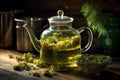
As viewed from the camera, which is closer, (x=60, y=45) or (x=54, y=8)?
(x=60, y=45)

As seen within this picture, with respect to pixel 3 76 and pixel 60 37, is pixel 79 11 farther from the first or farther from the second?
pixel 3 76

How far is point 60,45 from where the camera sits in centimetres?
109

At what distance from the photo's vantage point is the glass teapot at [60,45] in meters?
1.10

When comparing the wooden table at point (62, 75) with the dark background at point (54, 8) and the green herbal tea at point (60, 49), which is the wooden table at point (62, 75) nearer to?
the green herbal tea at point (60, 49)

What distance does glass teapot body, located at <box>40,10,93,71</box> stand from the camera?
1.10 m

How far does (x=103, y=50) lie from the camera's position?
132 centimetres

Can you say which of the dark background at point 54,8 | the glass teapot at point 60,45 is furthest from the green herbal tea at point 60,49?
the dark background at point 54,8

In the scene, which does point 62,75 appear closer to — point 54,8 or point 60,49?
point 60,49

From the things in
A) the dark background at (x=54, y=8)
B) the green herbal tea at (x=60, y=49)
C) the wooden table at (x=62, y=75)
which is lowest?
the wooden table at (x=62, y=75)

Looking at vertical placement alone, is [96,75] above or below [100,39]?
below

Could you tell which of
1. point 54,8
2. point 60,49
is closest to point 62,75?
point 60,49

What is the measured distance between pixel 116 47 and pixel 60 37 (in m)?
0.27

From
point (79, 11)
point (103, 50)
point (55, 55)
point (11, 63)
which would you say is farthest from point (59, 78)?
point (79, 11)

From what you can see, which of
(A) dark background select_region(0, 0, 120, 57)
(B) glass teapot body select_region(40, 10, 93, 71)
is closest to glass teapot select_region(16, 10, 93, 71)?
(B) glass teapot body select_region(40, 10, 93, 71)
